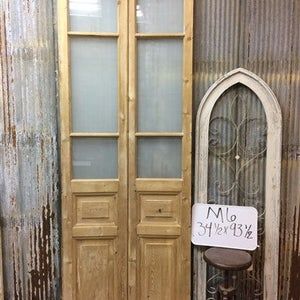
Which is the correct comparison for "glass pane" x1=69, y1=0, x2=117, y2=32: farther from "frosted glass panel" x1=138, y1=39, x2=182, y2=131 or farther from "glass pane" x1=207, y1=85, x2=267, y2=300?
"glass pane" x1=207, y1=85, x2=267, y2=300

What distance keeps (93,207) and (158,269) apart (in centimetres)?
58

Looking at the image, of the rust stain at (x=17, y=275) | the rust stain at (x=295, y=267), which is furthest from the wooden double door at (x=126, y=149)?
the rust stain at (x=295, y=267)

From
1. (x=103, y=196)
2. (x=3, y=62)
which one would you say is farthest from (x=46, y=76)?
(x=103, y=196)

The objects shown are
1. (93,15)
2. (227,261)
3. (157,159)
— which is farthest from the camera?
(157,159)

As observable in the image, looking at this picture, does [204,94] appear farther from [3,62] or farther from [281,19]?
[3,62]

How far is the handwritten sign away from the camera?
7.68ft

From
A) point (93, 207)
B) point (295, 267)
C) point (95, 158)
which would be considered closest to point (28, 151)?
point (95, 158)

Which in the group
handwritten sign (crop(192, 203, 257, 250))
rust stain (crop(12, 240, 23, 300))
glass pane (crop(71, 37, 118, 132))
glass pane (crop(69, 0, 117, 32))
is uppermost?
glass pane (crop(69, 0, 117, 32))

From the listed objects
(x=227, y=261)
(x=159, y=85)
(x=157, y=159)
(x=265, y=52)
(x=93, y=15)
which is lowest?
(x=227, y=261)

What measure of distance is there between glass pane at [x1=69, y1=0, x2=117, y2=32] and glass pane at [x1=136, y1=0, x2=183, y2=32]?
159 mm

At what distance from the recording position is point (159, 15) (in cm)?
227

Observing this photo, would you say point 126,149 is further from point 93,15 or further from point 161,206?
point 93,15

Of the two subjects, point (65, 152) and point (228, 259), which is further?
point (65, 152)

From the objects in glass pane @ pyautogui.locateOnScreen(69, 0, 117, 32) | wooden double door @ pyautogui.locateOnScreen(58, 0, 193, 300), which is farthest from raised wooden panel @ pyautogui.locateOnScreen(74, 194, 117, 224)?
glass pane @ pyautogui.locateOnScreen(69, 0, 117, 32)
